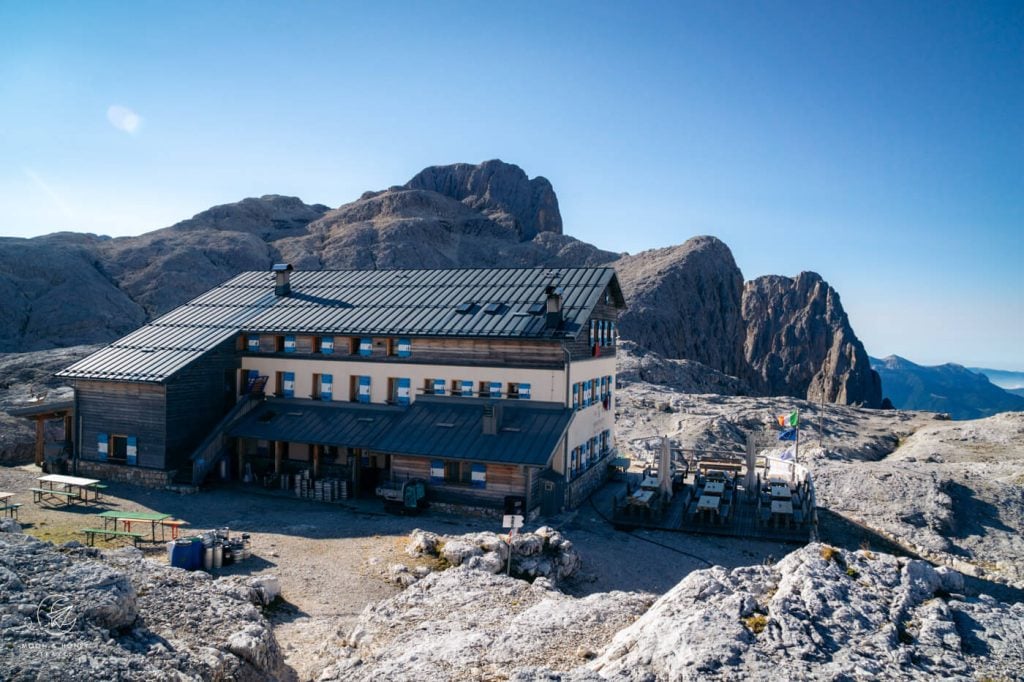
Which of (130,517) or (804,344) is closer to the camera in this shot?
(130,517)

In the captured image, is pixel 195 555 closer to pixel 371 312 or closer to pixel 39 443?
pixel 371 312

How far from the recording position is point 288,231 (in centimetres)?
14850

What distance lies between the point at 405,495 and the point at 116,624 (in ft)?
58.6

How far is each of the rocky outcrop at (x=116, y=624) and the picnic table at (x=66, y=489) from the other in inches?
573

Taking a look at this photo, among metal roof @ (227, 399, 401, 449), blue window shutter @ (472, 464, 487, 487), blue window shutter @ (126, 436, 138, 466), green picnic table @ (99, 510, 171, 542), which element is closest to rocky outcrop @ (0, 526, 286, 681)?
green picnic table @ (99, 510, 171, 542)

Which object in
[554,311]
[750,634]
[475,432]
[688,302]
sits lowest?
[750,634]

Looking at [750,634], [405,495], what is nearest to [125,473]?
[405,495]

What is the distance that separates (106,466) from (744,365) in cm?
14080

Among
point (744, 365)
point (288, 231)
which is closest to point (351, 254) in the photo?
point (288, 231)

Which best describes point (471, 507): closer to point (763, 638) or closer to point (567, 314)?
point (567, 314)

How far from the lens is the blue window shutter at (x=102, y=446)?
1384 inches

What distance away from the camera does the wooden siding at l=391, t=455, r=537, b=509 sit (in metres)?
29.9

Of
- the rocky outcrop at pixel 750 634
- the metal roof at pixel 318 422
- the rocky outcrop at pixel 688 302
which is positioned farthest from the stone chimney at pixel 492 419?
the rocky outcrop at pixel 688 302

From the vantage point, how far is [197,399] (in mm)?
35656
